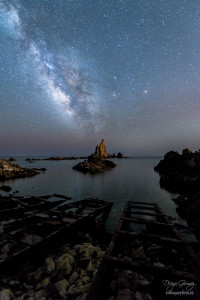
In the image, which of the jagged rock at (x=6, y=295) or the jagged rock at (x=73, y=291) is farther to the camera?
the jagged rock at (x=73, y=291)

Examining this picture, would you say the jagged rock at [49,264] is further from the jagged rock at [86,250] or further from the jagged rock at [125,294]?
the jagged rock at [125,294]

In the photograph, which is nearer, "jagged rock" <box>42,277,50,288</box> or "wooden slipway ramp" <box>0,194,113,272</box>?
"jagged rock" <box>42,277,50,288</box>

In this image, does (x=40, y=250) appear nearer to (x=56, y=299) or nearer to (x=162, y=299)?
(x=56, y=299)

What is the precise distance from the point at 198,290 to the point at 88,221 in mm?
5869

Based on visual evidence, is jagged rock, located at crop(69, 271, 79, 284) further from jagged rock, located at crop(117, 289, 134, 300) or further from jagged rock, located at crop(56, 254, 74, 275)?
jagged rock, located at crop(117, 289, 134, 300)

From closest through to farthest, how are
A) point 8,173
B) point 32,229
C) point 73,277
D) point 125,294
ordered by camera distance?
point 125,294 → point 73,277 → point 32,229 → point 8,173

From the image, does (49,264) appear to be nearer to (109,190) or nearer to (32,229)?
(32,229)
